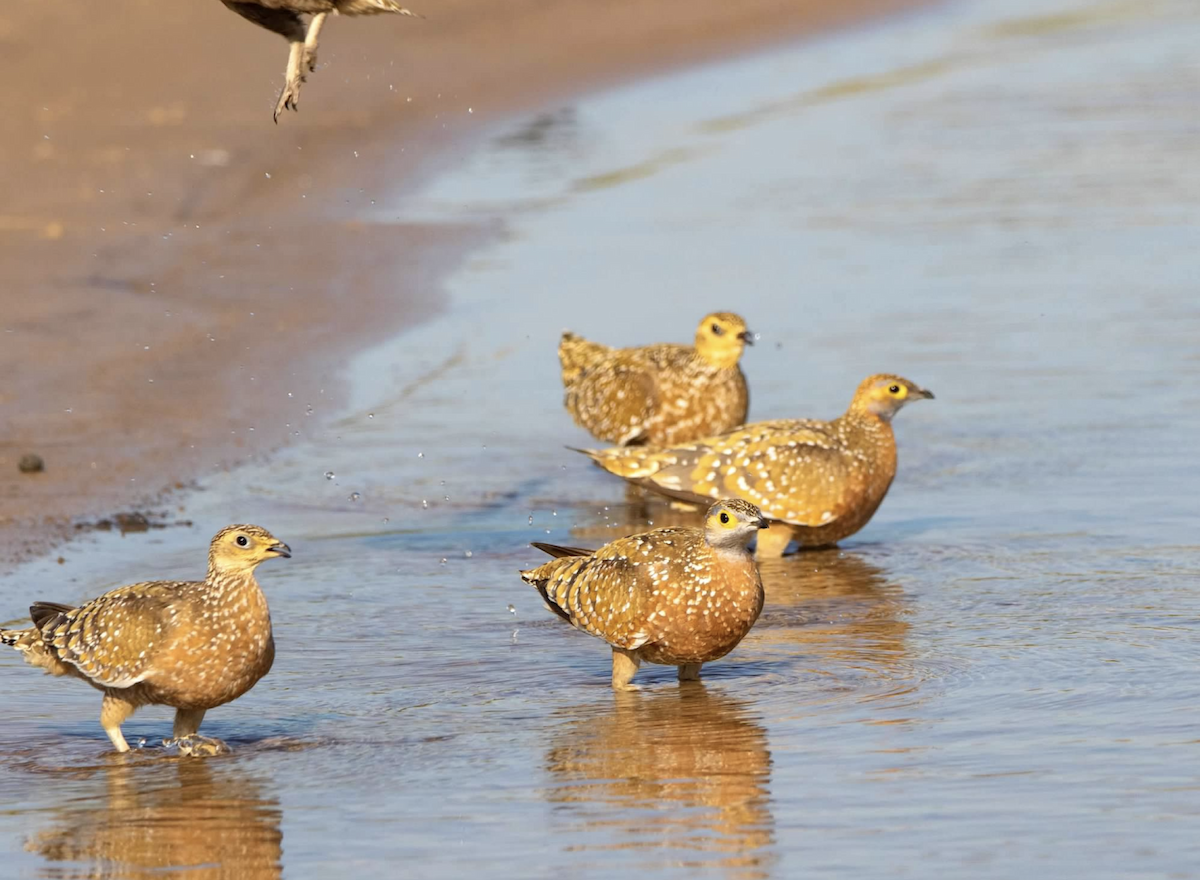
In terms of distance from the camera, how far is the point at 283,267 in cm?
1706

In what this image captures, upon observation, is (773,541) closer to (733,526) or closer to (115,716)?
(733,526)

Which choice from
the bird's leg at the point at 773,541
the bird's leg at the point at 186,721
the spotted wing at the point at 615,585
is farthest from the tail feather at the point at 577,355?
the bird's leg at the point at 186,721

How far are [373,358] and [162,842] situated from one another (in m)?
8.06

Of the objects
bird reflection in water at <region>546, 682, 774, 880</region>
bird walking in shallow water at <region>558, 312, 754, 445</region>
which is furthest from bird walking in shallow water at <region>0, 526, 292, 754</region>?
Answer: bird walking in shallow water at <region>558, 312, 754, 445</region>

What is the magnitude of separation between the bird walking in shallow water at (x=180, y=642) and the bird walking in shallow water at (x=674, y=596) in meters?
1.29

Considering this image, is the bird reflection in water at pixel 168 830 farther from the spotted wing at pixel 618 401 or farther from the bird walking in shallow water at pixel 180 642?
the spotted wing at pixel 618 401

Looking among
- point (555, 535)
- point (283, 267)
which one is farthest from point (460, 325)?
point (555, 535)

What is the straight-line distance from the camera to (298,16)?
8305 millimetres

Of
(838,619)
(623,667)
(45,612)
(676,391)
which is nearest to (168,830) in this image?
(45,612)

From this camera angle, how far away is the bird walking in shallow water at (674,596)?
8.07 metres

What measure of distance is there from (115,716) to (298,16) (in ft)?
8.69

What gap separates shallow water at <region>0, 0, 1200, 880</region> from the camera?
21.9 feet

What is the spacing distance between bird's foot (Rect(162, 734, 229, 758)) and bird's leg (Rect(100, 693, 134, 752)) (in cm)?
19

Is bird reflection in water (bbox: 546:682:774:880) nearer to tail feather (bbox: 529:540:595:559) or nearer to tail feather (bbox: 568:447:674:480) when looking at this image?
tail feather (bbox: 529:540:595:559)
